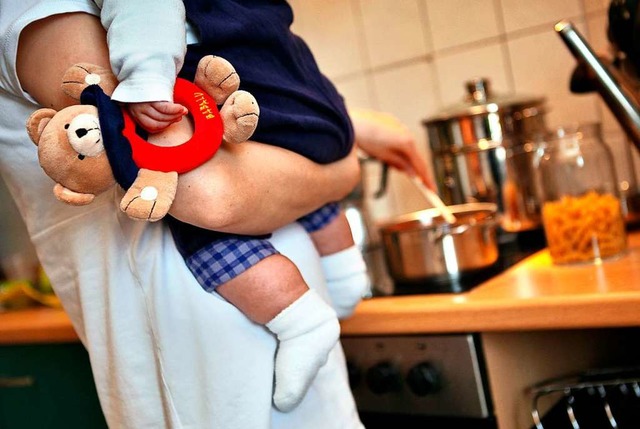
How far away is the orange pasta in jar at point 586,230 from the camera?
3.61 feet

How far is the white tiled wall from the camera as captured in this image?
1.44 metres

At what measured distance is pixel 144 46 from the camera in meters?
0.61

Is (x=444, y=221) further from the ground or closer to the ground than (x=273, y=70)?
closer to the ground

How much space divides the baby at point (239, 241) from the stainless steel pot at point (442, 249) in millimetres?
344

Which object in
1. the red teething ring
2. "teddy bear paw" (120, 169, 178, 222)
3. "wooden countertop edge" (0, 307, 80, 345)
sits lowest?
"wooden countertop edge" (0, 307, 80, 345)

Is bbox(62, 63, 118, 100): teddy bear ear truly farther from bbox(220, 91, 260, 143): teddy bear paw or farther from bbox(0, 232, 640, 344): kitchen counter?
bbox(0, 232, 640, 344): kitchen counter

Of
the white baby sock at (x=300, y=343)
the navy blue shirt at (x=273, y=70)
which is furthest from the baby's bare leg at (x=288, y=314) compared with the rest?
the navy blue shirt at (x=273, y=70)

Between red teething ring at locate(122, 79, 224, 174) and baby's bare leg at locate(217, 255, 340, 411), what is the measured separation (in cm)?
12

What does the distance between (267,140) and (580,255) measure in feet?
1.84

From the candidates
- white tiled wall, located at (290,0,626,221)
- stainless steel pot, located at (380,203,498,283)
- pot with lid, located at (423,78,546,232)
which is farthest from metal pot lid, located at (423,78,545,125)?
stainless steel pot, located at (380,203,498,283)

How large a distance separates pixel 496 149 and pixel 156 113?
0.83 metres

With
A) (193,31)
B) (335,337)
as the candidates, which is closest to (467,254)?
(335,337)

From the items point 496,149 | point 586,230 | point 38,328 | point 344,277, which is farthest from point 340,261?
point 38,328

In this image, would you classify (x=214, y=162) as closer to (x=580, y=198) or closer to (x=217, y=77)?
(x=217, y=77)
